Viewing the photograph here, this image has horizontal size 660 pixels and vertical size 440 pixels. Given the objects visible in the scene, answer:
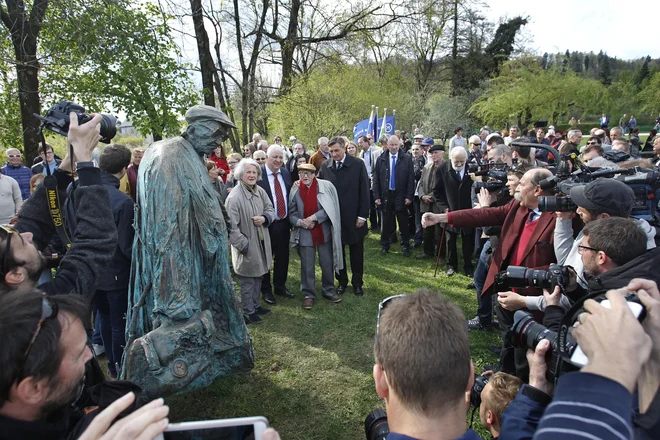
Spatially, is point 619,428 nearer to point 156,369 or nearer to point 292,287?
point 156,369

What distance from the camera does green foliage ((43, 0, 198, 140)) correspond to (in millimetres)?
6734

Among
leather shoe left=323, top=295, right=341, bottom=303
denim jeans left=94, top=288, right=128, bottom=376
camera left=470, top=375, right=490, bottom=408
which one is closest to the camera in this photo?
camera left=470, top=375, right=490, bottom=408

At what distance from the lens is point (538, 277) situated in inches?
97.9

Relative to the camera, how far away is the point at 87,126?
201 cm

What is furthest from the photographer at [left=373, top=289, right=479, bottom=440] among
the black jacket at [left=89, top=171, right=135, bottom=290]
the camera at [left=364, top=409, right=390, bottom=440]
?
the black jacket at [left=89, top=171, right=135, bottom=290]

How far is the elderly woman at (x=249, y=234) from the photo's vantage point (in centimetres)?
488

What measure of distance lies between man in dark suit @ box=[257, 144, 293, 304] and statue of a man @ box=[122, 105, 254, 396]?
8.53 feet

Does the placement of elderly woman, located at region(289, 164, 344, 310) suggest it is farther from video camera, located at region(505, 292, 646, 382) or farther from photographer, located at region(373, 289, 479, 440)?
photographer, located at region(373, 289, 479, 440)

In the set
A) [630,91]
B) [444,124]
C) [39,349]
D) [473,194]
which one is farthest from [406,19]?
[39,349]

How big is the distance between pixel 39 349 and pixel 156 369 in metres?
1.45

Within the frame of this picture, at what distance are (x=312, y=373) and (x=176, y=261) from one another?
1.87 m

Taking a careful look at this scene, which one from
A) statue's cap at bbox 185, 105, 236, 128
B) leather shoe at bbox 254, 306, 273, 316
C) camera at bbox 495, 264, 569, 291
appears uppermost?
statue's cap at bbox 185, 105, 236, 128

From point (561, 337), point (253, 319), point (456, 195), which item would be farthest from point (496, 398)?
point (456, 195)

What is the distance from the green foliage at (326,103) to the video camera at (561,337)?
14515mm
